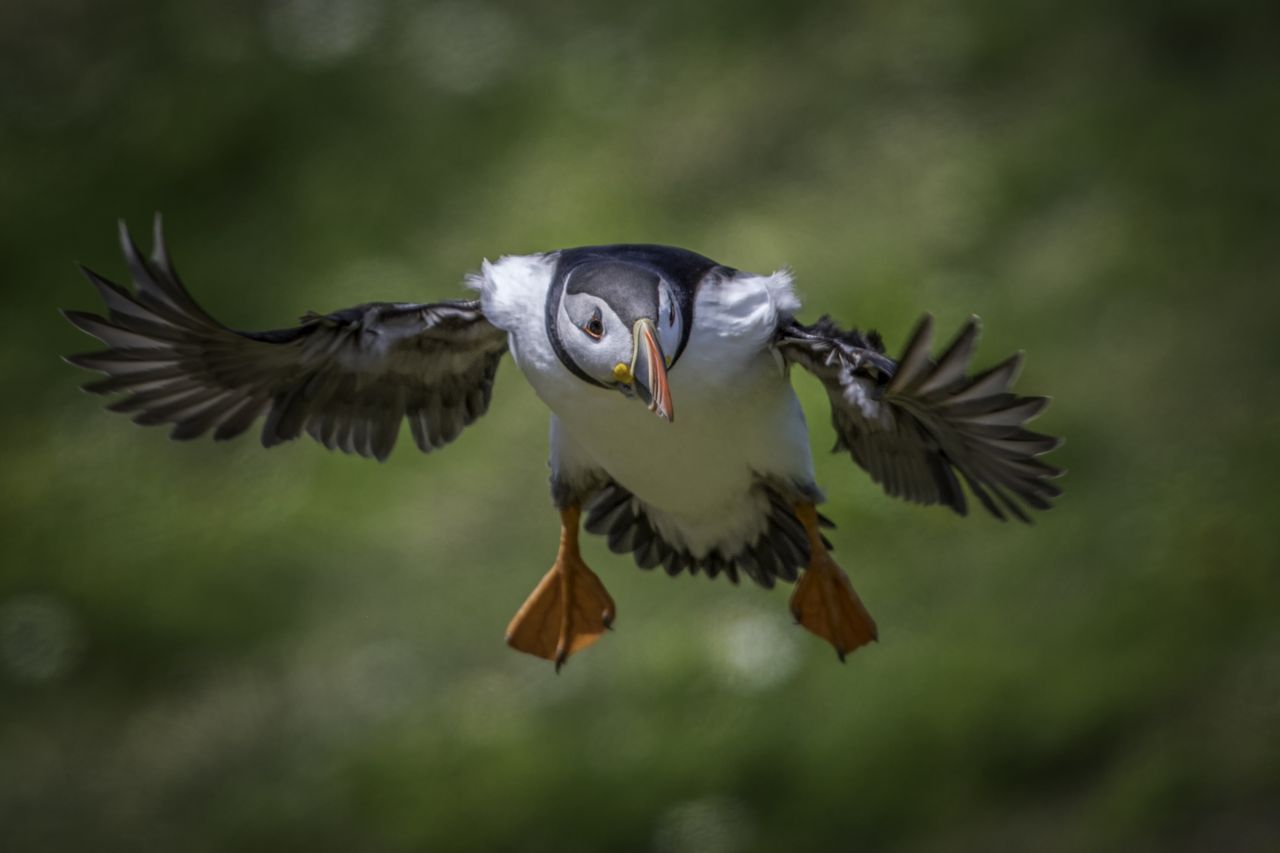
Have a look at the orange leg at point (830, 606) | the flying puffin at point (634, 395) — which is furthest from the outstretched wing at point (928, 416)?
the orange leg at point (830, 606)

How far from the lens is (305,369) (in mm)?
5066

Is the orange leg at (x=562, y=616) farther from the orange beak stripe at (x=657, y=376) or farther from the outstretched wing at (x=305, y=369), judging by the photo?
the orange beak stripe at (x=657, y=376)

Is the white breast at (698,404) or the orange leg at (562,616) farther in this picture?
the orange leg at (562,616)

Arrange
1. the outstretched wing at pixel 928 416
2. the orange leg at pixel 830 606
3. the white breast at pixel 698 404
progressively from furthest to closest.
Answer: the orange leg at pixel 830 606 < the white breast at pixel 698 404 < the outstretched wing at pixel 928 416

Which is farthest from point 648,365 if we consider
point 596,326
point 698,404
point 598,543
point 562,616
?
point 598,543

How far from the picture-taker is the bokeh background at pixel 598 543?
790 cm

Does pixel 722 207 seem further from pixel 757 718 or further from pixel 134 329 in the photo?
pixel 134 329

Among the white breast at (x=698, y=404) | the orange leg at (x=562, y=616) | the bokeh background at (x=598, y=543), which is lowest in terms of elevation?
the orange leg at (x=562, y=616)

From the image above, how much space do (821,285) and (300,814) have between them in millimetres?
3756

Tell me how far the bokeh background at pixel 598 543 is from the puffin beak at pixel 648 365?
4191mm

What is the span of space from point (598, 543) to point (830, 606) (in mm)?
3979

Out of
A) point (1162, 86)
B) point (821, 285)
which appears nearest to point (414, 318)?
point (821, 285)

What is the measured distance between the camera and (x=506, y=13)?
1011 cm

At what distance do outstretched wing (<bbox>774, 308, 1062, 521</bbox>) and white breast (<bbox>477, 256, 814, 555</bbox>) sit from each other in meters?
0.12
